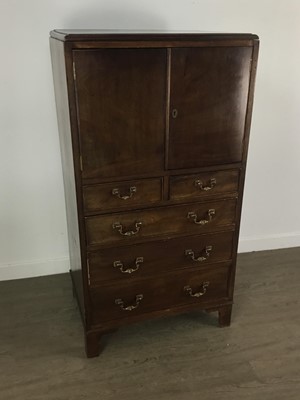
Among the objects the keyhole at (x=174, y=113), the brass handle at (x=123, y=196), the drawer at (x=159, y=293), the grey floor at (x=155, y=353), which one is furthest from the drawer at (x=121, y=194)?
the grey floor at (x=155, y=353)

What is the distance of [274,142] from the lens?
232cm

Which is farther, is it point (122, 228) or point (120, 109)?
point (122, 228)

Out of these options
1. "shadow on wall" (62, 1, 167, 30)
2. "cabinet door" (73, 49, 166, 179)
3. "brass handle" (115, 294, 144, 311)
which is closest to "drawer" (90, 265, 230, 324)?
"brass handle" (115, 294, 144, 311)

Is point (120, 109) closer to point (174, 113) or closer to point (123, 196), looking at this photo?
point (174, 113)

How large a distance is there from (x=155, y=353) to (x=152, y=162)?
0.87m

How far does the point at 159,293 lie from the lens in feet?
5.66

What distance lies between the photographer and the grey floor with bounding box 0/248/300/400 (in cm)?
158

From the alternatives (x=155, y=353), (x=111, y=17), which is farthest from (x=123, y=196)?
(x=111, y=17)

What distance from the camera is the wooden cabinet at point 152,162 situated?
1323 mm

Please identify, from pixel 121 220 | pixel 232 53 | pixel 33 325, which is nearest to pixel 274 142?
pixel 232 53

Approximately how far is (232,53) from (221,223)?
686 mm

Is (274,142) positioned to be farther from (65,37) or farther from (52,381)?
(52,381)

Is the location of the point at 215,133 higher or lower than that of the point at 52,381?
higher

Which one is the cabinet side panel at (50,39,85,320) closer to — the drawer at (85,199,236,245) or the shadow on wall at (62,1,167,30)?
the drawer at (85,199,236,245)
